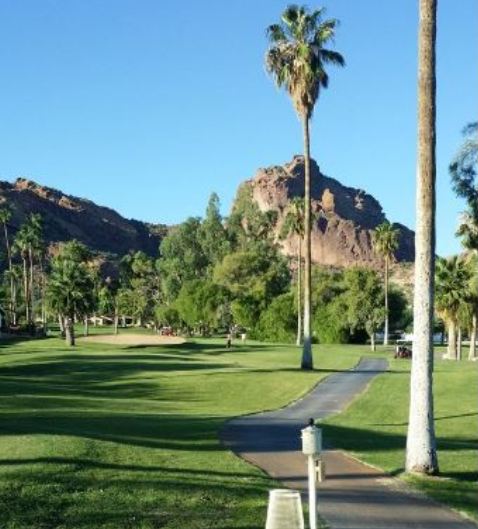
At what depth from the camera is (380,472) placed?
590 inches

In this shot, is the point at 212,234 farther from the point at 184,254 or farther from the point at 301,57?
the point at 301,57

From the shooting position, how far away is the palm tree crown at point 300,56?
45.2m

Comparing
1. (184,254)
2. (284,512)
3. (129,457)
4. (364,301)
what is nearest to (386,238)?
(364,301)

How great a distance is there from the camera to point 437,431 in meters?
24.7

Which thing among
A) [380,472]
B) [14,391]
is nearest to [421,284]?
[380,472]

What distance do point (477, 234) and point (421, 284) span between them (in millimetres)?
7021

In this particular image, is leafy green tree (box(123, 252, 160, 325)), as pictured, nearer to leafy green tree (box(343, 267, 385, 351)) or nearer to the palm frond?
leafy green tree (box(343, 267, 385, 351))

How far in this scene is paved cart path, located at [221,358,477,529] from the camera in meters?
11.2

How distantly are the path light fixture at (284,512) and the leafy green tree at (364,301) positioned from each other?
8669 cm

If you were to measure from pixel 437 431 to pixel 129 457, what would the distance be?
1237 centimetres

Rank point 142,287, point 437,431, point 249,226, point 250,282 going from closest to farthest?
1. point 437,431
2. point 250,282
3. point 142,287
4. point 249,226

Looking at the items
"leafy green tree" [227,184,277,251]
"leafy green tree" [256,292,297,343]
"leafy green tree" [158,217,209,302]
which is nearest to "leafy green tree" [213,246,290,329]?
"leafy green tree" [256,292,297,343]

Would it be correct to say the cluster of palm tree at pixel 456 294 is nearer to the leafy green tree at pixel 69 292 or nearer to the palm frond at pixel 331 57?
the palm frond at pixel 331 57

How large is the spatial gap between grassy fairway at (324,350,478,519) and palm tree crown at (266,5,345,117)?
15469 mm
